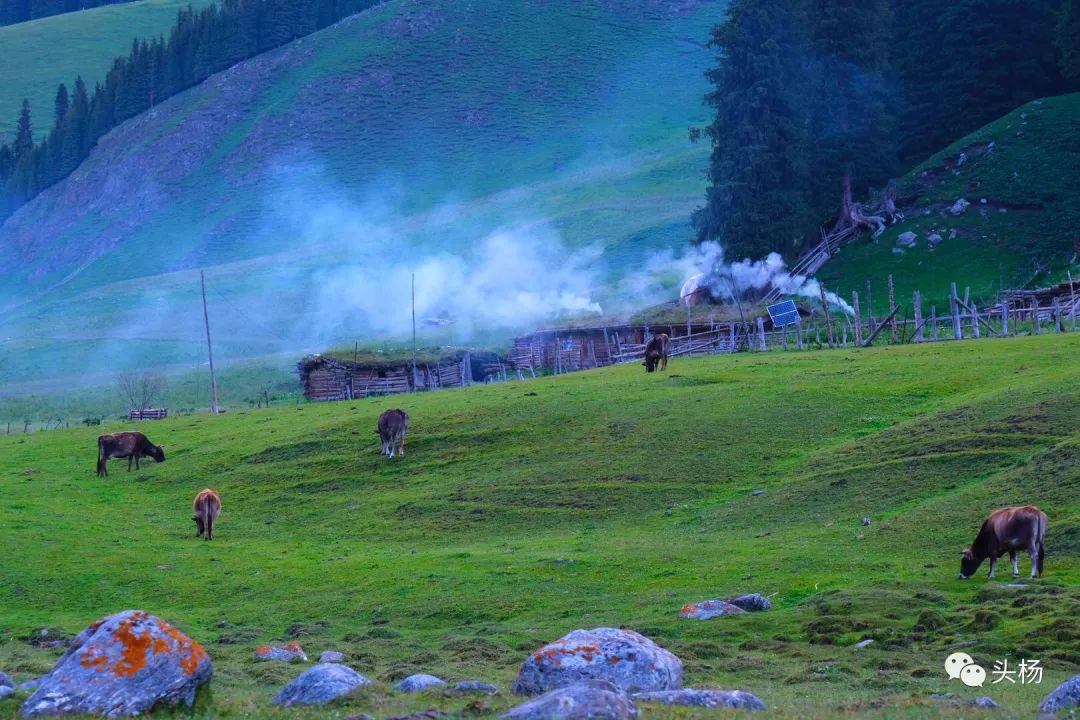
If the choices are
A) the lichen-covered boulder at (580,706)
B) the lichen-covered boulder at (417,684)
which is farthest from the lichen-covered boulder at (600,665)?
the lichen-covered boulder at (580,706)

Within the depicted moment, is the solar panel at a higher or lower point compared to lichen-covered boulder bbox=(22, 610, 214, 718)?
higher

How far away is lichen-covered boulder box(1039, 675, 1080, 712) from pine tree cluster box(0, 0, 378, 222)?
7428 inches

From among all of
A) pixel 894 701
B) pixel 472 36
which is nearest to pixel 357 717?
pixel 894 701

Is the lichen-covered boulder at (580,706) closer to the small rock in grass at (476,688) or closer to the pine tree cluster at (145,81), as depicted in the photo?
the small rock in grass at (476,688)

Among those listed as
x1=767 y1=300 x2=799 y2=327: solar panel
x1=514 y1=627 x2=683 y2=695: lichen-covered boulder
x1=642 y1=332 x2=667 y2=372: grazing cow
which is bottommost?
x1=514 y1=627 x2=683 y2=695: lichen-covered boulder

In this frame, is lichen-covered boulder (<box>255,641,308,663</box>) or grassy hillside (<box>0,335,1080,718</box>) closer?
grassy hillside (<box>0,335,1080,718</box>)

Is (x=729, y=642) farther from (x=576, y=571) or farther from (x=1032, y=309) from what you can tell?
(x=1032, y=309)

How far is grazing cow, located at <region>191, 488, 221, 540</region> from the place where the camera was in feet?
121

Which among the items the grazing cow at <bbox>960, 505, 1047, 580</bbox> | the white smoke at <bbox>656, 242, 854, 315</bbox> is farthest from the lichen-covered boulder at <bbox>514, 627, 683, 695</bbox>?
the white smoke at <bbox>656, 242, 854, 315</bbox>

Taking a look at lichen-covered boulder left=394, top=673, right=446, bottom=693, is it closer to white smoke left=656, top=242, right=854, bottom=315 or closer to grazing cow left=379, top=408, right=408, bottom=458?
grazing cow left=379, top=408, right=408, bottom=458

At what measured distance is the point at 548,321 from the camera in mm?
81000

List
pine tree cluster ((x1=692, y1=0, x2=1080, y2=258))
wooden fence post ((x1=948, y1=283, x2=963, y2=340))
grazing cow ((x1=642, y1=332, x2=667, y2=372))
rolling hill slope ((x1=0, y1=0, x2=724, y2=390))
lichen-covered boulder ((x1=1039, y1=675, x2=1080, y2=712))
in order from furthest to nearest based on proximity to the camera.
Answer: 1. rolling hill slope ((x1=0, y1=0, x2=724, y2=390))
2. pine tree cluster ((x1=692, y1=0, x2=1080, y2=258))
3. wooden fence post ((x1=948, y1=283, x2=963, y2=340))
4. grazing cow ((x1=642, y1=332, x2=667, y2=372))
5. lichen-covered boulder ((x1=1039, y1=675, x2=1080, y2=712))

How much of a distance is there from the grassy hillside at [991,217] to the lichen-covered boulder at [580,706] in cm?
5885

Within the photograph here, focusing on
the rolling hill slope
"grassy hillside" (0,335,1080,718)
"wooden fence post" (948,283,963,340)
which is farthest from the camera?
the rolling hill slope
